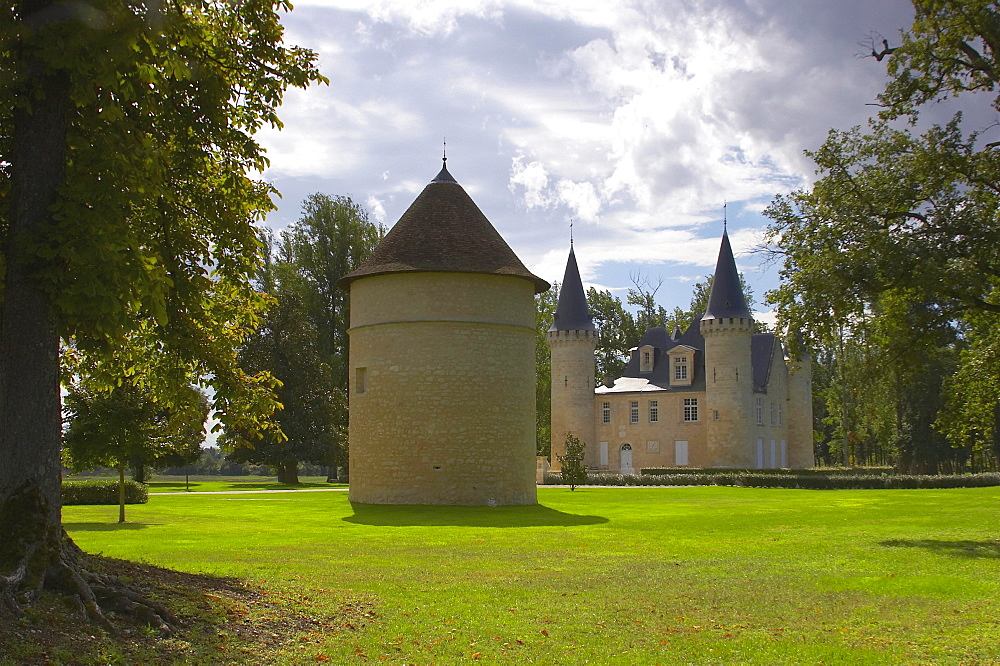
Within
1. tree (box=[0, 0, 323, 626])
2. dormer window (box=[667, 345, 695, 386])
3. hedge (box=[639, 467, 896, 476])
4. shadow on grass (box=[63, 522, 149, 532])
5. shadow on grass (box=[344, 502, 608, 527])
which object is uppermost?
dormer window (box=[667, 345, 695, 386])

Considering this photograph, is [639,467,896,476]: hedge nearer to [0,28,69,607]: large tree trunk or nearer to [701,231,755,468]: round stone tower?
[701,231,755,468]: round stone tower

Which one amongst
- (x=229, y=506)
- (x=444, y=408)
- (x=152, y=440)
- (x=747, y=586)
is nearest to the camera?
(x=747, y=586)

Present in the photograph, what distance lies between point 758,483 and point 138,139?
3827cm

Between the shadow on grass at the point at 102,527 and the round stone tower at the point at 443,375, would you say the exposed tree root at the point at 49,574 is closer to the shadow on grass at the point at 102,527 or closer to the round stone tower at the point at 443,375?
the shadow on grass at the point at 102,527

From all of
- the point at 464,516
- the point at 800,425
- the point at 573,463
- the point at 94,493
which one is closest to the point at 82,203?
the point at 464,516

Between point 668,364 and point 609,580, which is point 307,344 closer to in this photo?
point 668,364

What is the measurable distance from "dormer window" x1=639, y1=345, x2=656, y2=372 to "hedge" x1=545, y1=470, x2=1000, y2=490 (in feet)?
47.5

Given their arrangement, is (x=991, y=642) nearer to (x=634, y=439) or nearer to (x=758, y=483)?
(x=758, y=483)

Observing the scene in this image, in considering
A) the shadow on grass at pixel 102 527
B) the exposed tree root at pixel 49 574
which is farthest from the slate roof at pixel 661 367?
the exposed tree root at pixel 49 574

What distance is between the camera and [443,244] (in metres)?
27.2

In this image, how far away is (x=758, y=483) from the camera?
141 feet

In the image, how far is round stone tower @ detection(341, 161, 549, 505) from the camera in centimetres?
2617

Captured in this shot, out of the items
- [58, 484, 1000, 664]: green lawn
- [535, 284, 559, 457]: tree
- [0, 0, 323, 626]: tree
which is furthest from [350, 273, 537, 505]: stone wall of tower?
[535, 284, 559, 457]: tree

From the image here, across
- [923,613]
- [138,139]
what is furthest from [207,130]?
[923,613]
